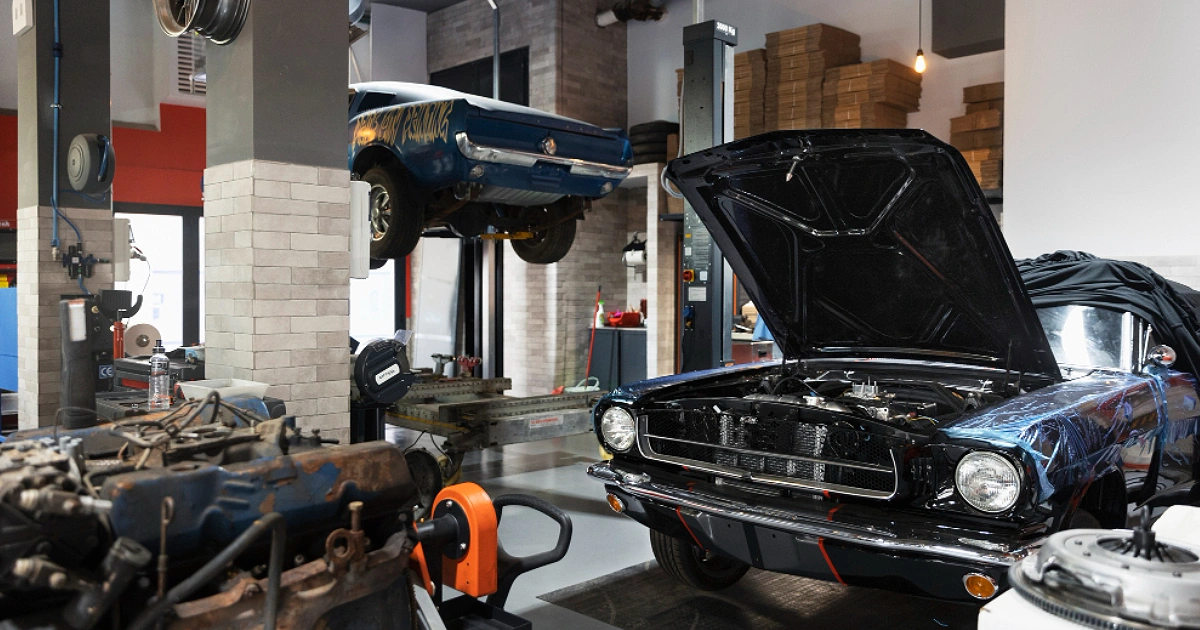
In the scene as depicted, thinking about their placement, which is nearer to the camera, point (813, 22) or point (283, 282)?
point (283, 282)

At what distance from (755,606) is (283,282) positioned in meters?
2.50

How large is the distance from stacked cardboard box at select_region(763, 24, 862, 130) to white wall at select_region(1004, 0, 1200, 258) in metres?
1.55

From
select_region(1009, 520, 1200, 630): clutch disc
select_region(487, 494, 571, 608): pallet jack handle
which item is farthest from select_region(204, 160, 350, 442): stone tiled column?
select_region(1009, 520, 1200, 630): clutch disc

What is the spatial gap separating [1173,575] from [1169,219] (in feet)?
19.2

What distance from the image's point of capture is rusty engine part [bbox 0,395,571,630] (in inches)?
56.5

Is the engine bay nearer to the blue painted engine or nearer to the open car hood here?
the open car hood

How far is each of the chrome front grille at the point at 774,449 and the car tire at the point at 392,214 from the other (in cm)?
277

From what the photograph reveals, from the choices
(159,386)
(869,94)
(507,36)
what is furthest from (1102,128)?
(507,36)

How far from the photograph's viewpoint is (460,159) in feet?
16.8

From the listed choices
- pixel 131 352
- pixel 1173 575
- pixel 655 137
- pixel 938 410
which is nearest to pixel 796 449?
pixel 938 410

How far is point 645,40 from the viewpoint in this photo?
1078 centimetres

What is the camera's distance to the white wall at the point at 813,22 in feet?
25.8

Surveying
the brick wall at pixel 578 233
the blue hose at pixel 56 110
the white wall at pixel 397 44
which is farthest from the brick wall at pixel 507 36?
the blue hose at pixel 56 110

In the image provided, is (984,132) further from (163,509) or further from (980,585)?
(163,509)
